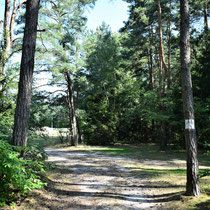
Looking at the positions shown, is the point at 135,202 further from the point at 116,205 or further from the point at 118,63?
the point at 118,63

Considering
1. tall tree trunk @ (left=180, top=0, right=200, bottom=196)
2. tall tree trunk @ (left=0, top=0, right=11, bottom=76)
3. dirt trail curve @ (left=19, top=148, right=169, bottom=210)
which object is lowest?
dirt trail curve @ (left=19, top=148, right=169, bottom=210)

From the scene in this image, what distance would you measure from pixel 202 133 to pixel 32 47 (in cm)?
1092

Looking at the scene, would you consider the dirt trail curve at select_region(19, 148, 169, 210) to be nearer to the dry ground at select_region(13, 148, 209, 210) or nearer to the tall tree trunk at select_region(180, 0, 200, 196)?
the dry ground at select_region(13, 148, 209, 210)

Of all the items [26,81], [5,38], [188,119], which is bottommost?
[188,119]

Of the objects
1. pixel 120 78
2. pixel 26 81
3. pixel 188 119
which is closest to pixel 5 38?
pixel 26 81

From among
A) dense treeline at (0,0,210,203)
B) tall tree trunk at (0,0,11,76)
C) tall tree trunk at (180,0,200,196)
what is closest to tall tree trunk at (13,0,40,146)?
tall tree trunk at (0,0,11,76)

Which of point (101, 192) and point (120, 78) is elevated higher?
point (120, 78)

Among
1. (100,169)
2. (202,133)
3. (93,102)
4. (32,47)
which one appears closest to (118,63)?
(93,102)

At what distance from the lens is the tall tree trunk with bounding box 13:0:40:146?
5.14m

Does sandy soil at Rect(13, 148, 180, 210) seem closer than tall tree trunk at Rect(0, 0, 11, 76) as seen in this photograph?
Yes

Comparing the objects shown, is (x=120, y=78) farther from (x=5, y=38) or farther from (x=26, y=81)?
(x=26, y=81)

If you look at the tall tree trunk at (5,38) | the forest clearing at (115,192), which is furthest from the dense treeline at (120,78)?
the forest clearing at (115,192)

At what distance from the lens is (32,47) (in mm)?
5555

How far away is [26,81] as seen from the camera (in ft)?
17.6
